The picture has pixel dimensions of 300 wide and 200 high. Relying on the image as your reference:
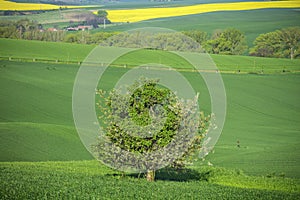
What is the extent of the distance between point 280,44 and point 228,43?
9.50m

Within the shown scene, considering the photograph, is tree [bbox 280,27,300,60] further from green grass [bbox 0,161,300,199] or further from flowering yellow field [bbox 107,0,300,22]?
green grass [bbox 0,161,300,199]

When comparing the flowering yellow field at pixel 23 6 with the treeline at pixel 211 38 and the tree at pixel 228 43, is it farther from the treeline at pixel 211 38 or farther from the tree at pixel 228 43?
the tree at pixel 228 43

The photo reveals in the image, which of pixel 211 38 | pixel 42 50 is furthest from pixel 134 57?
pixel 211 38

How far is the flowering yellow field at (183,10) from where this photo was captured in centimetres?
14088

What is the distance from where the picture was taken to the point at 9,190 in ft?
55.6

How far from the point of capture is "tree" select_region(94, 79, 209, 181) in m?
19.8

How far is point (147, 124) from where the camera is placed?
19.8 metres

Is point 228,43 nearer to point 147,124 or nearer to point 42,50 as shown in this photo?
point 42,50

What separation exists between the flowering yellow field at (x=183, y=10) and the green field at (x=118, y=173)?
57.1m

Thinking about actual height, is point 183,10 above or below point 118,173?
above

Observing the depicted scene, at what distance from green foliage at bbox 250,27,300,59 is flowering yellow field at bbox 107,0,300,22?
38726mm

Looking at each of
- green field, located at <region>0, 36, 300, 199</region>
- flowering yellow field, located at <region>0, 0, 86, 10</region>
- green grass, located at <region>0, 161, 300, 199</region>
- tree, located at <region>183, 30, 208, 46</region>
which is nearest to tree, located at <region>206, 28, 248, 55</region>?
tree, located at <region>183, 30, 208, 46</region>

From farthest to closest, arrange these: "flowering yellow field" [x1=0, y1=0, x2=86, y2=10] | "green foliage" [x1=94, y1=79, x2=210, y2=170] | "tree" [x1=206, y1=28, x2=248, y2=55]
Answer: "flowering yellow field" [x1=0, y1=0, x2=86, y2=10] < "tree" [x1=206, y1=28, x2=248, y2=55] < "green foliage" [x1=94, y1=79, x2=210, y2=170]

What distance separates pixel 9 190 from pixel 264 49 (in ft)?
302
